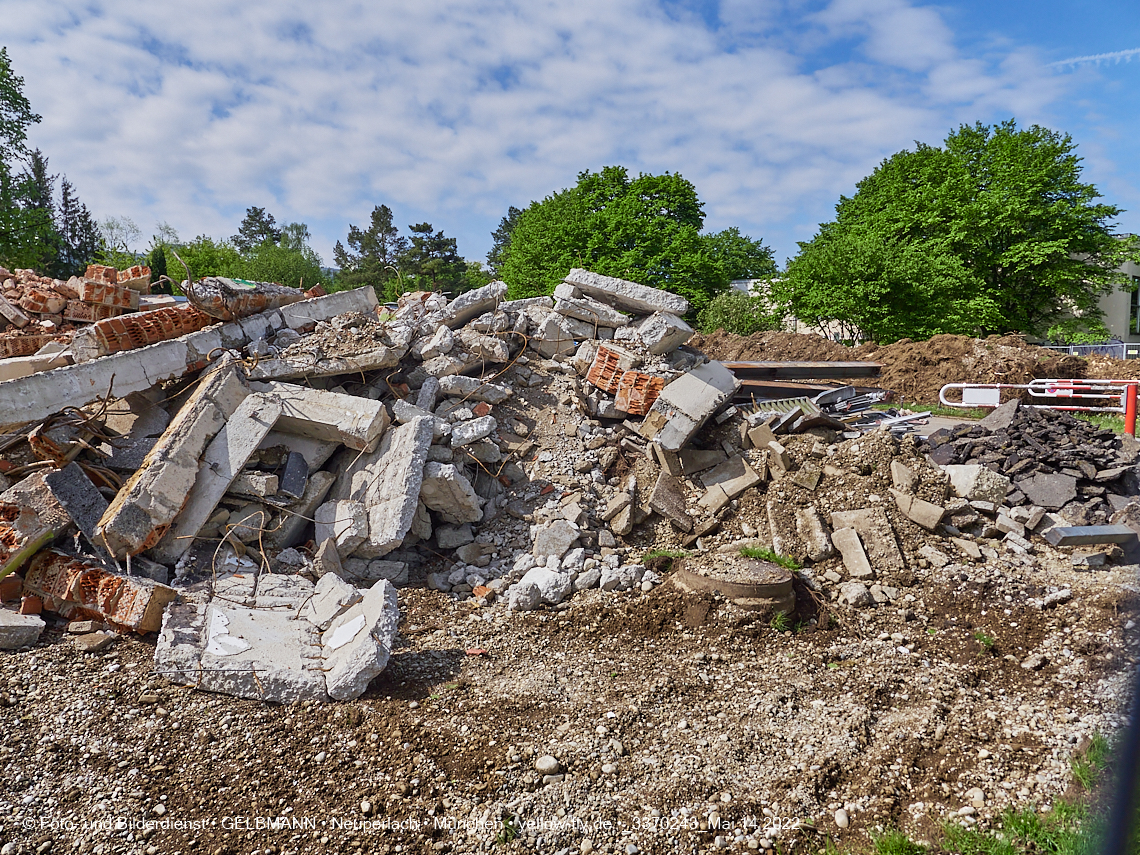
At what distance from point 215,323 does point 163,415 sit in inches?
54.9

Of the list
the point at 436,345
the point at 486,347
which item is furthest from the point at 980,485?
the point at 436,345

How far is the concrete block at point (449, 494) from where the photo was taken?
568 cm

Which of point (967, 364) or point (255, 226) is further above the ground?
point (255, 226)

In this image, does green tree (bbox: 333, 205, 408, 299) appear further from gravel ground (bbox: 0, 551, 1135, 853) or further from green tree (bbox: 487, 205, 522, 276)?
gravel ground (bbox: 0, 551, 1135, 853)

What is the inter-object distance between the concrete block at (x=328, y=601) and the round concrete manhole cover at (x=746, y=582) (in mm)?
2598

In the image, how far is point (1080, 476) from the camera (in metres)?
6.59

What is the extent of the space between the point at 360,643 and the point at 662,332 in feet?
16.1

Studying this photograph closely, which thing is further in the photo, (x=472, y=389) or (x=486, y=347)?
(x=486, y=347)

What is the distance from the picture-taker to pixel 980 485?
624 centimetres

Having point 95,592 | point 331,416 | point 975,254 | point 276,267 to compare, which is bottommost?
point 95,592

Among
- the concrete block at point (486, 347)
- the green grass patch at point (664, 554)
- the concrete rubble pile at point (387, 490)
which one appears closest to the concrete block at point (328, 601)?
the concrete rubble pile at point (387, 490)

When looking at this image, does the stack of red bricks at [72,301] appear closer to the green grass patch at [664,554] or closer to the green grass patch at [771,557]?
the green grass patch at [664,554]

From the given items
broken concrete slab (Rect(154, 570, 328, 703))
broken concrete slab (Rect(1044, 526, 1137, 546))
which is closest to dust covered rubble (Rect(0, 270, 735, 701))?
broken concrete slab (Rect(154, 570, 328, 703))

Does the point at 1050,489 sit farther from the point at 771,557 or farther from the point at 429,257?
the point at 429,257
